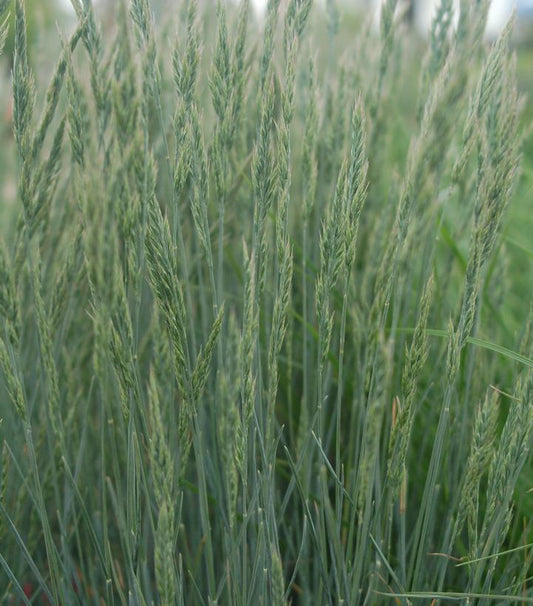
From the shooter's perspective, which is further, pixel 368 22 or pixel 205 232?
pixel 368 22

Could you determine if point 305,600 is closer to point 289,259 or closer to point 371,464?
point 371,464

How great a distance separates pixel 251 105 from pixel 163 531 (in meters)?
1.22

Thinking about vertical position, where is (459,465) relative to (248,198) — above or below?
below

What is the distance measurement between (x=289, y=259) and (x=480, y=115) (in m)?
0.39

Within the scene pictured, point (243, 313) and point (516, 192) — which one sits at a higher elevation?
point (516, 192)

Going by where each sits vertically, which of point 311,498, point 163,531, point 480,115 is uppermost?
point 480,115

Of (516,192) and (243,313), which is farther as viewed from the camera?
(516,192)

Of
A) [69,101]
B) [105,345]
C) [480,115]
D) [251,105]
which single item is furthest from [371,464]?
[251,105]

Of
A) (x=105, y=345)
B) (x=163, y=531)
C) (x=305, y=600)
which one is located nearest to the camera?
(x=163, y=531)

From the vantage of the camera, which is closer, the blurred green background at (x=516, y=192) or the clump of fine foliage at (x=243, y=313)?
the clump of fine foliage at (x=243, y=313)

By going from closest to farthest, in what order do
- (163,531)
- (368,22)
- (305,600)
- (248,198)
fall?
(163,531) → (305,600) → (248,198) → (368,22)

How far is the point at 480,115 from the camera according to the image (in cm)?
106

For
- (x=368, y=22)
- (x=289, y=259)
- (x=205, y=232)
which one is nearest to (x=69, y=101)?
(x=205, y=232)

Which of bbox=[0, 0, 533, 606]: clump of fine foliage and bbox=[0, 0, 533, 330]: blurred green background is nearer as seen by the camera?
bbox=[0, 0, 533, 606]: clump of fine foliage
